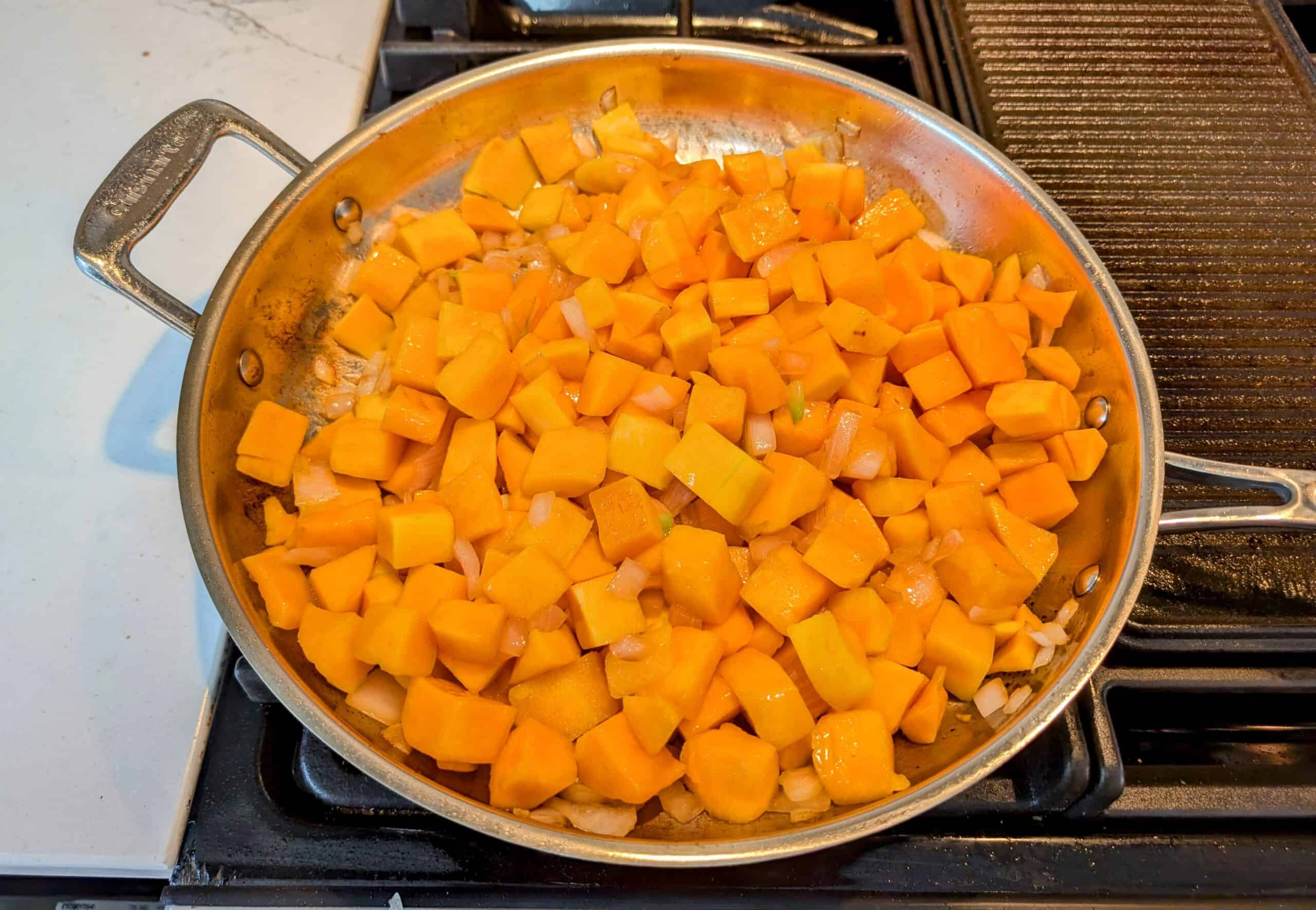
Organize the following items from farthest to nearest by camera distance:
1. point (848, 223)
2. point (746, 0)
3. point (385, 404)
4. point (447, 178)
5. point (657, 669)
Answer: point (746, 0), point (447, 178), point (848, 223), point (385, 404), point (657, 669)

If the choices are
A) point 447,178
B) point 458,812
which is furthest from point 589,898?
point 447,178

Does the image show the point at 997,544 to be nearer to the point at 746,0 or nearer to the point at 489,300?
the point at 489,300

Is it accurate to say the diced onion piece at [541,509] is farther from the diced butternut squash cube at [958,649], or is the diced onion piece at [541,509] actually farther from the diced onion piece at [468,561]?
the diced butternut squash cube at [958,649]

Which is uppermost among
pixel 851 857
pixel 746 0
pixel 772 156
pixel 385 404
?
pixel 746 0

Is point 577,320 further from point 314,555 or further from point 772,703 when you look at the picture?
point 772,703

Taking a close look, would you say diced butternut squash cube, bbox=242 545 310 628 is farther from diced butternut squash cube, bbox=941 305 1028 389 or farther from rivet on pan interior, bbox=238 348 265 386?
diced butternut squash cube, bbox=941 305 1028 389

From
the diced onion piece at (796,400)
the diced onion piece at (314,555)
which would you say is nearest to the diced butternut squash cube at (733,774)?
the diced onion piece at (796,400)

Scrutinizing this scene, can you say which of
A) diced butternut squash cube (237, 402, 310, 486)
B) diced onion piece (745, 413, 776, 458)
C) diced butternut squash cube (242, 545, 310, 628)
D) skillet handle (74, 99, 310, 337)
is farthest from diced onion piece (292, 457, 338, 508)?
diced onion piece (745, 413, 776, 458)
